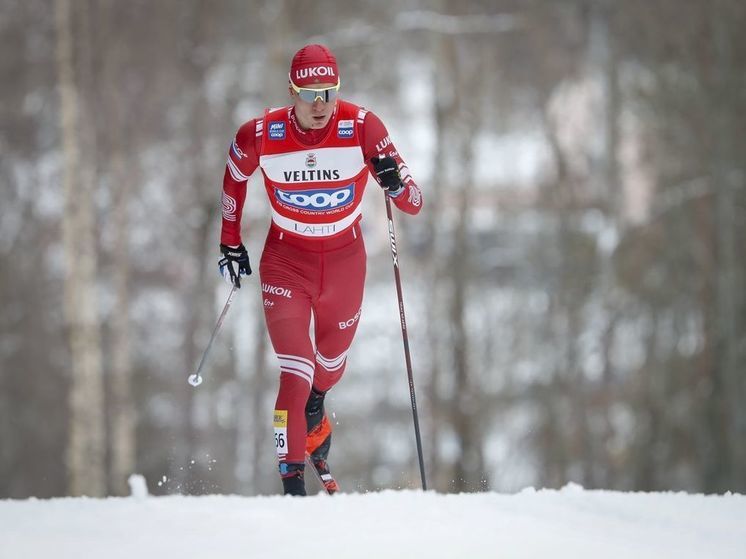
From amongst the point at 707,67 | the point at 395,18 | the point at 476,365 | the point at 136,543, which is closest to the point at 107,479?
the point at 476,365

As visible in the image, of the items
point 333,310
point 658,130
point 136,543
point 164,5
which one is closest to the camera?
point 136,543

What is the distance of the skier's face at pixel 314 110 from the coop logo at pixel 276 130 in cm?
11

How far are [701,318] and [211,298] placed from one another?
7.72 meters

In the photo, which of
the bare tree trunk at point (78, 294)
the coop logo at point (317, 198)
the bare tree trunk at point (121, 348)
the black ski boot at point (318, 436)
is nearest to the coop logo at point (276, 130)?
the coop logo at point (317, 198)

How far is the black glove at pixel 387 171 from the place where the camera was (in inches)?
212

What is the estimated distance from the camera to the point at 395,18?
52.1 ft

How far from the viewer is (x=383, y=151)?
5.50 meters

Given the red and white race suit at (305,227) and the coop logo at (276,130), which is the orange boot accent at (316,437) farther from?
the coop logo at (276,130)

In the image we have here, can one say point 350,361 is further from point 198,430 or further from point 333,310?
point 333,310

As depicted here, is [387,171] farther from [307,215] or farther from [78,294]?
[78,294]

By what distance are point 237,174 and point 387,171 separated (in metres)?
0.81

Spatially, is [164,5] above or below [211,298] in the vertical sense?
above

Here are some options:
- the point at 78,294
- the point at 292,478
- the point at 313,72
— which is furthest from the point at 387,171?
the point at 78,294

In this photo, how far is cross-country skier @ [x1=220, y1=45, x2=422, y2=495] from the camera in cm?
537
